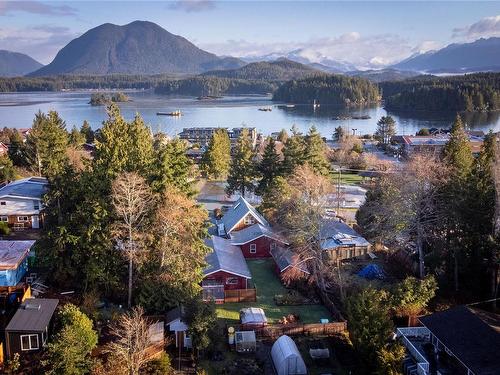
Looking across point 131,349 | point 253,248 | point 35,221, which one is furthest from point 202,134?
point 131,349

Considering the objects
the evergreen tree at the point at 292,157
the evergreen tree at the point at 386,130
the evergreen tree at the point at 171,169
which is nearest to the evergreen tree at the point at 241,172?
the evergreen tree at the point at 292,157

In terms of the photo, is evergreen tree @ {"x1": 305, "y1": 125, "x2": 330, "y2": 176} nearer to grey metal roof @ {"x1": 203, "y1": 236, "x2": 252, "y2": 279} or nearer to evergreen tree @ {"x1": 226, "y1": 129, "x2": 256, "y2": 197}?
evergreen tree @ {"x1": 226, "y1": 129, "x2": 256, "y2": 197}

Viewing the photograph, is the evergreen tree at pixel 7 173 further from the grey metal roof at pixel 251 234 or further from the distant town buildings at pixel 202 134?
the distant town buildings at pixel 202 134

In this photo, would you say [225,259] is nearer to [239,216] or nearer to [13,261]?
[239,216]

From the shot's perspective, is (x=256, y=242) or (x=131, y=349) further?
(x=256, y=242)

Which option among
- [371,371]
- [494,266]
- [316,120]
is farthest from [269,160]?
[316,120]
